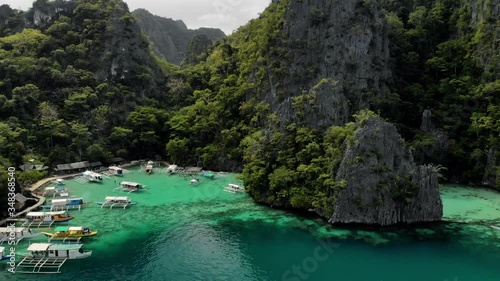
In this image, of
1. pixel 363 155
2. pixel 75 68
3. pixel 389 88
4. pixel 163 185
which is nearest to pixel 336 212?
pixel 363 155

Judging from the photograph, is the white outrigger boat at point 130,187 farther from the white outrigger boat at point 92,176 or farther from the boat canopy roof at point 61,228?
the boat canopy roof at point 61,228

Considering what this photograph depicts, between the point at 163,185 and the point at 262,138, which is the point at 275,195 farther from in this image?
the point at 163,185

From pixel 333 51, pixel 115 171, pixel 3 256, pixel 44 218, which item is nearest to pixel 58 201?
pixel 44 218

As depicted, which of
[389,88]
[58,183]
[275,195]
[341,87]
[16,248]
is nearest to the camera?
[16,248]

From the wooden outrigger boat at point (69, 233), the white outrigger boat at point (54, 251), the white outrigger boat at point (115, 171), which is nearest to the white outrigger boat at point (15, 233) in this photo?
the wooden outrigger boat at point (69, 233)

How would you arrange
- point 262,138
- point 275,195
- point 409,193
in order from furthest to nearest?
point 262,138 < point 275,195 < point 409,193

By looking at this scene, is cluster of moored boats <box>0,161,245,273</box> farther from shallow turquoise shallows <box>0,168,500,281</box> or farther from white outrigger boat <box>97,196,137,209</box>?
shallow turquoise shallows <box>0,168,500,281</box>

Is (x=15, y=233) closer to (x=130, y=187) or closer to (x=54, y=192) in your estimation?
(x=54, y=192)
